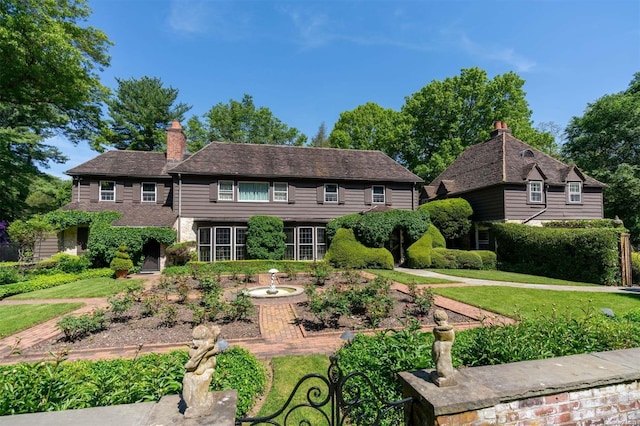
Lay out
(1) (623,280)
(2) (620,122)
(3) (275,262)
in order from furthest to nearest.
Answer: (2) (620,122)
(3) (275,262)
(1) (623,280)

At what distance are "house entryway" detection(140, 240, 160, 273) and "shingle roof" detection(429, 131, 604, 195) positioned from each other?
23.5 m

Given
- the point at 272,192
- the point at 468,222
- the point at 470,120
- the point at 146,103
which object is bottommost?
the point at 468,222

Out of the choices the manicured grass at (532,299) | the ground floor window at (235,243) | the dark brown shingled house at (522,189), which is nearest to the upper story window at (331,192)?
the ground floor window at (235,243)

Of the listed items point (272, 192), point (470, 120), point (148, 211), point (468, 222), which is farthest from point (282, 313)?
point (470, 120)

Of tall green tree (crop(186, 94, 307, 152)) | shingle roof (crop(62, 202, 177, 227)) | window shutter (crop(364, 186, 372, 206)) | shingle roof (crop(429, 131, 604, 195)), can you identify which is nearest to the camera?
shingle roof (crop(62, 202, 177, 227))

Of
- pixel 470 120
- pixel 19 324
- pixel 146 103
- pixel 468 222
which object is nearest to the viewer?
pixel 19 324

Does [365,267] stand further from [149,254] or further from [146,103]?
[146,103]

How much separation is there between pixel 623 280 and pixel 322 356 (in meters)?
16.8

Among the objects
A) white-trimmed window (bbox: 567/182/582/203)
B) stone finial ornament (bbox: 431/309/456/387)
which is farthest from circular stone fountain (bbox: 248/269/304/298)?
white-trimmed window (bbox: 567/182/582/203)

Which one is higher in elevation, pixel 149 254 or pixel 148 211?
pixel 148 211

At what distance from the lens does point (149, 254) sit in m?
18.7

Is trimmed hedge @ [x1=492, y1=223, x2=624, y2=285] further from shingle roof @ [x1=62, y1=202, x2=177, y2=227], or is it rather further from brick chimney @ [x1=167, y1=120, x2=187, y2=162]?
brick chimney @ [x1=167, y1=120, x2=187, y2=162]

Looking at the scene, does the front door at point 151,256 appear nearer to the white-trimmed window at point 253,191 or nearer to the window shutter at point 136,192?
the window shutter at point 136,192

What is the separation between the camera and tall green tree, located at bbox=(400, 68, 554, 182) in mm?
31625
